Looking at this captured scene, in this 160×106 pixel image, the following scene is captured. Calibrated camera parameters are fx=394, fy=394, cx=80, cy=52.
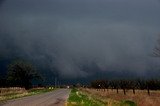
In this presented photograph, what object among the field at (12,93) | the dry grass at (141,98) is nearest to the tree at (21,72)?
the field at (12,93)

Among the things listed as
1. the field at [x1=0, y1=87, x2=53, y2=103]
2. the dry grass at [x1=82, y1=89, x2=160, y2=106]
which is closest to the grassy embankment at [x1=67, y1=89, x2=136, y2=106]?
the dry grass at [x1=82, y1=89, x2=160, y2=106]

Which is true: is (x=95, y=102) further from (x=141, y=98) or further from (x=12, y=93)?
(x=12, y=93)

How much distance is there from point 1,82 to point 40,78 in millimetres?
38284

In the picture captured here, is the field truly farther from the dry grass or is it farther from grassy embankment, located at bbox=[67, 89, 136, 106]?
the dry grass

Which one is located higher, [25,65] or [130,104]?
[25,65]

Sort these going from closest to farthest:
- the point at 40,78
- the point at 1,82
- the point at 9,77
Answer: the point at 9,77 < the point at 40,78 < the point at 1,82

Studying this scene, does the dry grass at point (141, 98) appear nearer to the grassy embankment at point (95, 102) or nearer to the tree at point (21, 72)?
the grassy embankment at point (95, 102)

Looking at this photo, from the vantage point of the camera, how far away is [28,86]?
480ft

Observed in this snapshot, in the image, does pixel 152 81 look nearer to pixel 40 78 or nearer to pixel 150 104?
pixel 40 78

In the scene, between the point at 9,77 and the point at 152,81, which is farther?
the point at 9,77

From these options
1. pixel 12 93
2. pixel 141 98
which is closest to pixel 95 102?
pixel 141 98

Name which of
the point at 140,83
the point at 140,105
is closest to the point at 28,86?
the point at 140,83

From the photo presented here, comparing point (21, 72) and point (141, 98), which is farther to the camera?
point (21, 72)


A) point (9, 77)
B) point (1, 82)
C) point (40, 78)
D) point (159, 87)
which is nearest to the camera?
point (159, 87)
